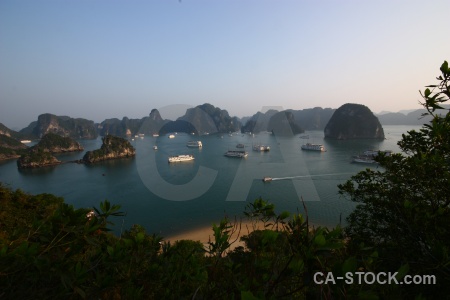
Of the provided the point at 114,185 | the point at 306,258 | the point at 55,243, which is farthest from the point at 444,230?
the point at 114,185

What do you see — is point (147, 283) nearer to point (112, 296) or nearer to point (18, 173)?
point (112, 296)

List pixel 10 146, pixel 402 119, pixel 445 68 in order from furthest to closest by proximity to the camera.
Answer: pixel 402 119, pixel 10 146, pixel 445 68

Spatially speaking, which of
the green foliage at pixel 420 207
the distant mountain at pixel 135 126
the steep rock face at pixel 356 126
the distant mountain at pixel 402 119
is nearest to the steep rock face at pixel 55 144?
the distant mountain at pixel 135 126

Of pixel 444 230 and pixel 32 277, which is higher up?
pixel 32 277

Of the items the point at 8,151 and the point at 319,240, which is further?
the point at 8,151

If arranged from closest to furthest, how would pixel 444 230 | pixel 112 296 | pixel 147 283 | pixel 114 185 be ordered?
pixel 147 283 → pixel 444 230 → pixel 112 296 → pixel 114 185

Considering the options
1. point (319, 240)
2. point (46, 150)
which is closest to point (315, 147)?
point (319, 240)

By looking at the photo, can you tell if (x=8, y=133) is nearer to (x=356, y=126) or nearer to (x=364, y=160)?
(x=364, y=160)

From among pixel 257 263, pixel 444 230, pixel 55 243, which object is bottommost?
pixel 444 230
